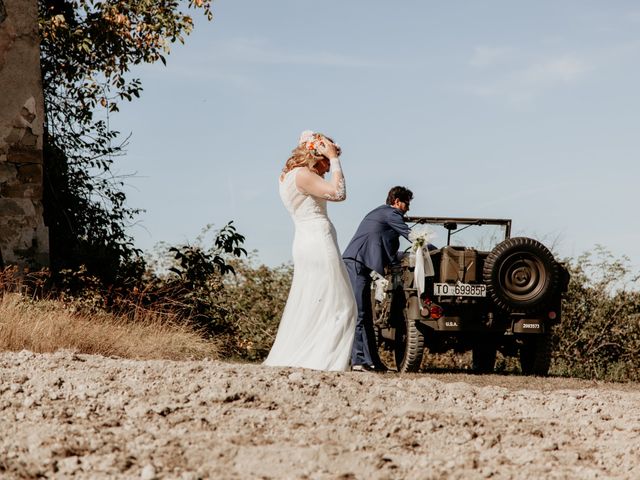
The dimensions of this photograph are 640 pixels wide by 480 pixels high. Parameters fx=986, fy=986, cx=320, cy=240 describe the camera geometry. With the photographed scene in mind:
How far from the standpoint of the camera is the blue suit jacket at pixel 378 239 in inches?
442

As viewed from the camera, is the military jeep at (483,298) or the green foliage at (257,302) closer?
the military jeep at (483,298)

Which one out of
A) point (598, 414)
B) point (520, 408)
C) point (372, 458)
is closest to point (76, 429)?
point (372, 458)

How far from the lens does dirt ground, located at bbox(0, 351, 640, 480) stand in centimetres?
511

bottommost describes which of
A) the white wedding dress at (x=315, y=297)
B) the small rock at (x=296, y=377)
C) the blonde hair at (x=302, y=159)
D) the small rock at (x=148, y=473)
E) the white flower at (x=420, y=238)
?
the small rock at (x=148, y=473)

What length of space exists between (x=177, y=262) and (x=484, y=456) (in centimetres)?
1159

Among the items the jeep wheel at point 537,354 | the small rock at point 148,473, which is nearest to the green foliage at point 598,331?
the jeep wheel at point 537,354

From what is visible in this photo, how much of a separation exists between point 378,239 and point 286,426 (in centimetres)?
569

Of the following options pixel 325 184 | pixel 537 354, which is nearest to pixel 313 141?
pixel 325 184

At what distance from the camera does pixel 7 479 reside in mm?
4945

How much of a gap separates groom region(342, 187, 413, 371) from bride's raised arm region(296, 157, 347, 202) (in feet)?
7.60

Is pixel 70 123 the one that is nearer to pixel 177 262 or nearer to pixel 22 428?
pixel 177 262

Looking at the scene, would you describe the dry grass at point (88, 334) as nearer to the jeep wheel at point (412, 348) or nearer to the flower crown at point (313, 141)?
the jeep wheel at point (412, 348)

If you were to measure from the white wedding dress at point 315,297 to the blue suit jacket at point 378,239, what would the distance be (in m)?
1.94

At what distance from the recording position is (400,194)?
11.5 m
